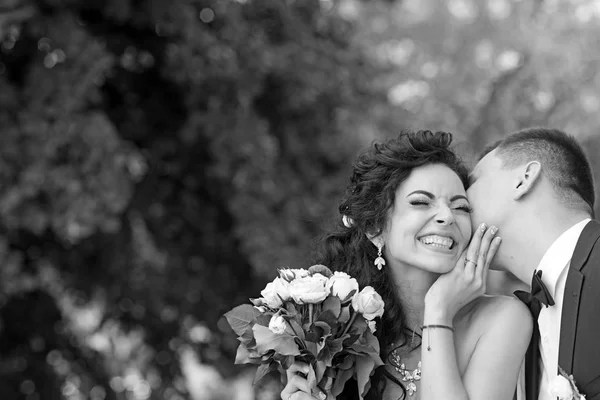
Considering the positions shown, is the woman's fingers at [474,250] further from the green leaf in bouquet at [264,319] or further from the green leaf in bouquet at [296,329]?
the green leaf in bouquet at [264,319]

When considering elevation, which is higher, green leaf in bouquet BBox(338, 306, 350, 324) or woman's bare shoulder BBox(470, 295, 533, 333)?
woman's bare shoulder BBox(470, 295, 533, 333)

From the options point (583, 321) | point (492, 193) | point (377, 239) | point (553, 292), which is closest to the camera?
point (583, 321)

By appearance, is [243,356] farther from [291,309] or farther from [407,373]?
[407,373]

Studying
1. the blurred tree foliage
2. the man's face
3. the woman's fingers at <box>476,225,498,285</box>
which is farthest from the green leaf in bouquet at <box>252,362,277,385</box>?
the blurred tree foliage

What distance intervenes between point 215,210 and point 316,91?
4.74 ft

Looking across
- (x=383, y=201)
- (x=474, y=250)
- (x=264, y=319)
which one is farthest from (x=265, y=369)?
(x=474, y=250)

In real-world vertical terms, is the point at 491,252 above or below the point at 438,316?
above

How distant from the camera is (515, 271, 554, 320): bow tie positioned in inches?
135

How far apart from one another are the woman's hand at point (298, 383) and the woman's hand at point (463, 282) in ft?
1.74

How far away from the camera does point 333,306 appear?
3.58m

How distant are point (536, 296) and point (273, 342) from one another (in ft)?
3.50

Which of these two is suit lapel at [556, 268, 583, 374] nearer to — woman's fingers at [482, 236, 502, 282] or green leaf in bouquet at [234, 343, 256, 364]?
woman's fingers at [482, 236, 502, 282]

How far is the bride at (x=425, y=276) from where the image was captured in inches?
139

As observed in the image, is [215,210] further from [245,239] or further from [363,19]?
[363,19]
